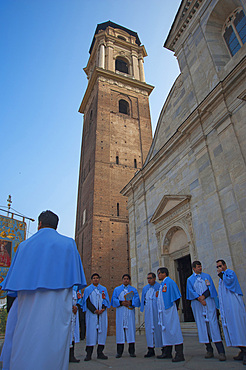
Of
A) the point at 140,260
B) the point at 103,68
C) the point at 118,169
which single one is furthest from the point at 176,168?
the point at 103,68

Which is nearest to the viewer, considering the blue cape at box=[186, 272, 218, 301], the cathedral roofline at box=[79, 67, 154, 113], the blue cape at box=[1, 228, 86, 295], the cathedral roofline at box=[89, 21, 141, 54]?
the blue cape at box=[1, 228, 86, 295]

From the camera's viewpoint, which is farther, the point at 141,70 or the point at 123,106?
the point at 141,70

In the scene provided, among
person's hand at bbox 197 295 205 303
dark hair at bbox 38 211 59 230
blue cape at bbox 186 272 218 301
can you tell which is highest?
dark hair at bbox 38 211 59 230

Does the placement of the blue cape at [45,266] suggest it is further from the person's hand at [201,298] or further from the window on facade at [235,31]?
the window on facade at [235,31]

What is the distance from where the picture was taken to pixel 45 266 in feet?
8.14

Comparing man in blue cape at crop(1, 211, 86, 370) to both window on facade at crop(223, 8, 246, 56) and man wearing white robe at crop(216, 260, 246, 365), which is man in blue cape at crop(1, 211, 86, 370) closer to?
man wearing white robe at crop(216, 260, 246, 365)

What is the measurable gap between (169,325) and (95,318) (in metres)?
1.55

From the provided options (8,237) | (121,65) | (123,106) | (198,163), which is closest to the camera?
(198,163)

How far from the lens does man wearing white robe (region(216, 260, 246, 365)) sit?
13.8 ft

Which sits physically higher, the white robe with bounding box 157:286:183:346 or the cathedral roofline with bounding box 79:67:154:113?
the cathedral roofline with bounding box 79:67:154:113

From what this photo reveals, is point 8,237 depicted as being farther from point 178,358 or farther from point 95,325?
point 178,358

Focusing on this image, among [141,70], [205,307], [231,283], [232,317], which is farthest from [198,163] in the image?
[141,70]

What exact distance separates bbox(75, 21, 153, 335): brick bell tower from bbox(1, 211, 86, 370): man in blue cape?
16.4 metres

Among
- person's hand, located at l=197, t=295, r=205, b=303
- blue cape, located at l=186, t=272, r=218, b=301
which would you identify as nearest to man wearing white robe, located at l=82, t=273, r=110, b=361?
blue cape, located at l=186, t=272, r=218, b=301
